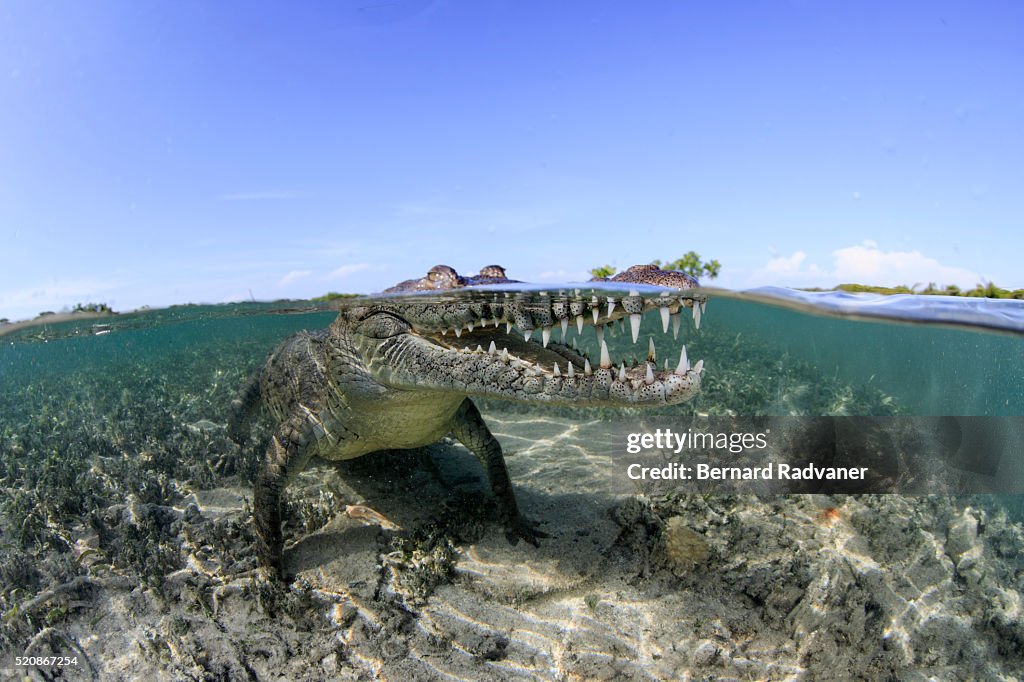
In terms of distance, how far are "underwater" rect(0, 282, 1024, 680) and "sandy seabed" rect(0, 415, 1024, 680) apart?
2cm

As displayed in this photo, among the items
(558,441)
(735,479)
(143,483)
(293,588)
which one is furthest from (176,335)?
(735,479)

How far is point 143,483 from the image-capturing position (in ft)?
17.2

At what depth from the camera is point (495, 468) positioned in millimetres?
4559

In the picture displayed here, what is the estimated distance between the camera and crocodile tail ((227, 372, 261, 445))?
6.48 metres

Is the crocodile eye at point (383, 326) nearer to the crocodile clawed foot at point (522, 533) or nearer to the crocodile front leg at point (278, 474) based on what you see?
the crocodile front leg at point (278, 474)

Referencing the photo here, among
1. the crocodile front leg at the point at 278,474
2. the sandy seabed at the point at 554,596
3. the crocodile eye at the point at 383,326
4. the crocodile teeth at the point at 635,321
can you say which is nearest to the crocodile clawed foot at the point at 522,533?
the sandy seabed at the point at 554,596

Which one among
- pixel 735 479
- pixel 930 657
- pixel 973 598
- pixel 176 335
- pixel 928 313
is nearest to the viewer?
pixel 930 657

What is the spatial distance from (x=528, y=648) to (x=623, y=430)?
4425mm

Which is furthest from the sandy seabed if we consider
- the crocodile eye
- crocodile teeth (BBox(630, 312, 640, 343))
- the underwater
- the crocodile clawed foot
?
crocodile teeth (BBox(630, 312, 640, 343))

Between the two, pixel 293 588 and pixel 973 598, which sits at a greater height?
pixel 293 588

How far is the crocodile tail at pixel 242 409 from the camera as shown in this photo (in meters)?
6.48

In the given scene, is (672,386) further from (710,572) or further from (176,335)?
(176,335)

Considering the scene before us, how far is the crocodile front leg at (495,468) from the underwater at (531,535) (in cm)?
4

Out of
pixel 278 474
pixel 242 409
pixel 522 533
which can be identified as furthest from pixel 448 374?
pixel 242 409
